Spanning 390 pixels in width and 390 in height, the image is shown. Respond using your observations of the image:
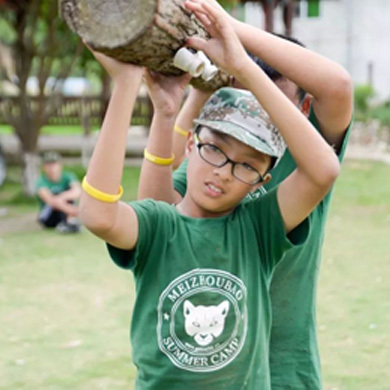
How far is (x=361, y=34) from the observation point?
1016 inches

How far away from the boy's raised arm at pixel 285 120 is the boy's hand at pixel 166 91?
0.22m

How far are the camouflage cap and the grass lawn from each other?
2566 mm

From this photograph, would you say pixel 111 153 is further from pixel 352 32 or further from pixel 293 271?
pixel 352 32

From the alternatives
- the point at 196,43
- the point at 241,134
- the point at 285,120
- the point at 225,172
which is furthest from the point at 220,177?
the point at 196,43

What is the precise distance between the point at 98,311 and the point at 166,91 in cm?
380

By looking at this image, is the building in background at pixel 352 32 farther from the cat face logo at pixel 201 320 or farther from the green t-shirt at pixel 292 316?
the cat face logo at pixel 201 320

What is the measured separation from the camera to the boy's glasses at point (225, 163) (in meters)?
2.09

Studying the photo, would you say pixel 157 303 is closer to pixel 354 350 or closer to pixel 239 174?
pixel 239 174

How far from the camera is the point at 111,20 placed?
1.89 m

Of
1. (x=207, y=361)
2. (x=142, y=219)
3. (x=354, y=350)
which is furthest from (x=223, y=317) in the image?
(x=354, y=350)

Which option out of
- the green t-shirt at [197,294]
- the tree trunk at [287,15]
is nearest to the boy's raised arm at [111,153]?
the green t-shirt at [197,294]

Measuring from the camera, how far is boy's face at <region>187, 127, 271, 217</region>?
2082mm

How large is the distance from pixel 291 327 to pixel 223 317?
1.41 feet

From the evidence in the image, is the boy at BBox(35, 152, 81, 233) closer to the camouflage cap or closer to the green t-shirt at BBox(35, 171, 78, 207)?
the green t-shirt at BBox(35, 171, 78, 207)
